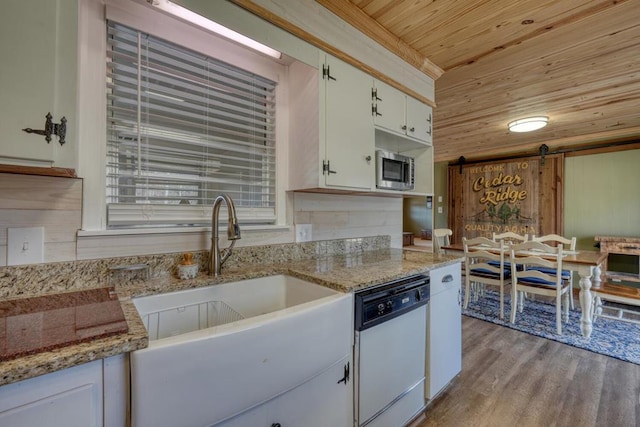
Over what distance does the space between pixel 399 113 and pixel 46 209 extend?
1.96 meters

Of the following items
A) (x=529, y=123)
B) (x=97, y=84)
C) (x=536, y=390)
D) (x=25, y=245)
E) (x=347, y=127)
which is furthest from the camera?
(x=529, y=123)

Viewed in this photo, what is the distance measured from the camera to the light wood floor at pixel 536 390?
1678 millimetres

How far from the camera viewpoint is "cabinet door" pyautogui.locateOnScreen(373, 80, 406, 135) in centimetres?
185

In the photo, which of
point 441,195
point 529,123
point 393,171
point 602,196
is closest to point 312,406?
point 393,171

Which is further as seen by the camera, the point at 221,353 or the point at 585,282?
the point at 585,282

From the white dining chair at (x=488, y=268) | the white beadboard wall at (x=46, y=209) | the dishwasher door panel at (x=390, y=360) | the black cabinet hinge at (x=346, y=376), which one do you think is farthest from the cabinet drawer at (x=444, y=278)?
the white beadboard wall at (x=46, y=209)

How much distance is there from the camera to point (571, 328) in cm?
292

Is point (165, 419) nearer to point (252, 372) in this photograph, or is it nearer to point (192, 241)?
point (252, 372)

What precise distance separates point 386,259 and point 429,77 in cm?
156

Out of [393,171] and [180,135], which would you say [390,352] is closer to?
[393,171]

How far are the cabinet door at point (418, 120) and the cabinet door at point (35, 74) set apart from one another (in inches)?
73.2

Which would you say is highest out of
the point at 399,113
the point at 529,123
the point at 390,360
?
the point at 529,123

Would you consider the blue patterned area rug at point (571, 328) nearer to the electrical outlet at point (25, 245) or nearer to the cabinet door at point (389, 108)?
the cabinet door at point (389, 108)

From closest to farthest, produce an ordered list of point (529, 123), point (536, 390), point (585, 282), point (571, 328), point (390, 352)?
point (390, 352) < point (536, 390) < point (585, 282) < point (571, 328) < point (529, 123)
